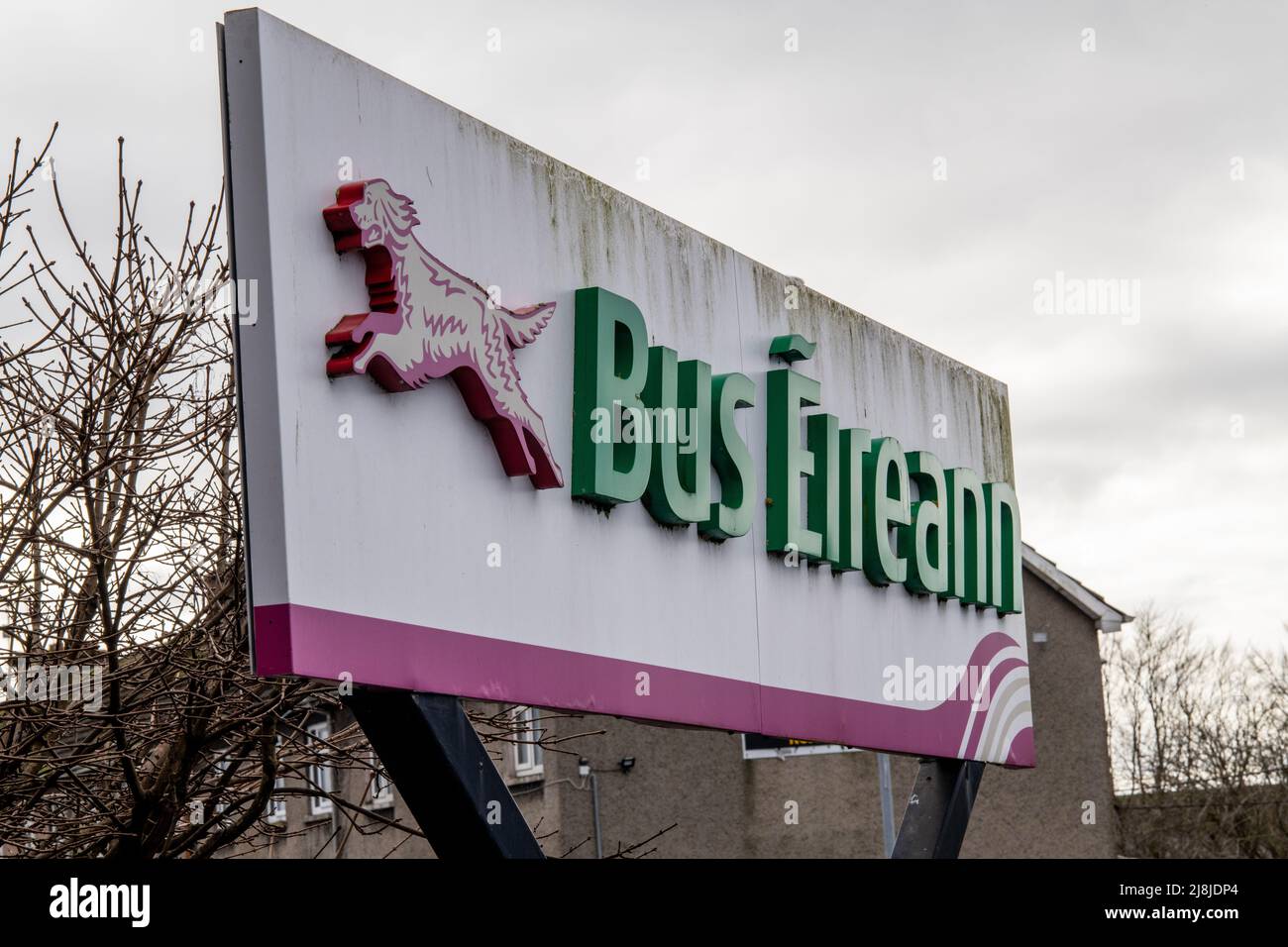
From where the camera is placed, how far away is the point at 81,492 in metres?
7.79

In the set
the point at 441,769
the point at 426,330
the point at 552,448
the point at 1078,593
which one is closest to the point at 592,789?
the point at 1078,593

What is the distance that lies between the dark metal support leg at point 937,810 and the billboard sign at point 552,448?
17cm

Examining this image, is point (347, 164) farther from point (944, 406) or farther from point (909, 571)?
point (944, 406)

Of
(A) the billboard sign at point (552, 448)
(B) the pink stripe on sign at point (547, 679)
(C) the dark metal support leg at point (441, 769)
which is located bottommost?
(C) the dark metal support leg at point (441, 769)

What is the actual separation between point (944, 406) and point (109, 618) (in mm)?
5115

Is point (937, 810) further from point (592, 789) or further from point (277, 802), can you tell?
point (592, 789)

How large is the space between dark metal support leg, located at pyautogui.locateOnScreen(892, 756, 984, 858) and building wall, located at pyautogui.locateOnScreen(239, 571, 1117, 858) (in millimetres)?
15026

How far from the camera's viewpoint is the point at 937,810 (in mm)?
9398

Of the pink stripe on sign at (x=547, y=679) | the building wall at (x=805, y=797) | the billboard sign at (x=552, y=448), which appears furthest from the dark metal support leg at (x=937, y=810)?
the building wall at (x=805, y=797)

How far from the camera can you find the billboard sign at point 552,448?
5262 millimetres

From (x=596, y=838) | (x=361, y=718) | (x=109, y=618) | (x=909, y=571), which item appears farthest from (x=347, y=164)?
(x=596, y=838)

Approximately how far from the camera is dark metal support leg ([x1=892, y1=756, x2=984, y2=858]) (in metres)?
9.38

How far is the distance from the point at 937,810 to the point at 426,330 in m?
5.02

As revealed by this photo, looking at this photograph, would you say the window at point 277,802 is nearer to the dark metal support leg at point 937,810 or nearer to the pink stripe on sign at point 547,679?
the pink stripe on sign at point 547,679
